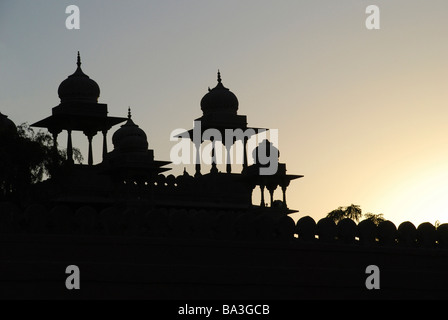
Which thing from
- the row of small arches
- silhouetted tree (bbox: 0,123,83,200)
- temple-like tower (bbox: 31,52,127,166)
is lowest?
the row of small arches

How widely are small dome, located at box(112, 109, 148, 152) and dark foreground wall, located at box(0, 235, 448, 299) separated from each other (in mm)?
15845

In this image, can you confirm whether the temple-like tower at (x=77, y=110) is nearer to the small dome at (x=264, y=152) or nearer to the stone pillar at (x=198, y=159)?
the stone pillar at (x=198, y=159)

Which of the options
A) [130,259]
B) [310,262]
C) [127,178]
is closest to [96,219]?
[130,259]

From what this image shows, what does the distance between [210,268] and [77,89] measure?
62.2 feet

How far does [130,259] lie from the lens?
2916cm

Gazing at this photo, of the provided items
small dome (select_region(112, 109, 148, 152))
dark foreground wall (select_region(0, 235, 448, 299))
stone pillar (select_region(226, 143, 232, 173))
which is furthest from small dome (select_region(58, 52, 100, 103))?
dark foreground wall (select_region(0, 235, 448, 299))

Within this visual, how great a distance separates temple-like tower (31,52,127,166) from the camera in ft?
153

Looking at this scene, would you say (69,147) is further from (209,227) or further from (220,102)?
(209,227)

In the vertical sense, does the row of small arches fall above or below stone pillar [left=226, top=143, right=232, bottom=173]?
below

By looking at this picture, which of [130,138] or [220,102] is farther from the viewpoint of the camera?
[220,102]

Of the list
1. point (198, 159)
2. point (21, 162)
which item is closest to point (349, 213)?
point (198, 159)

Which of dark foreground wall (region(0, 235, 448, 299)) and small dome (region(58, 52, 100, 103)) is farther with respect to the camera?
small dome (region(58, 52, 100, 103))

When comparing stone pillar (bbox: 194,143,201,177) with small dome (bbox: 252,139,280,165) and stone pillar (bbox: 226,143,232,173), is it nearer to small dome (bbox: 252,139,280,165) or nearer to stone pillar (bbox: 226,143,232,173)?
stone pillar (bbox: 226,143,232,173)

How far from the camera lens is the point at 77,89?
47094 millimetres
